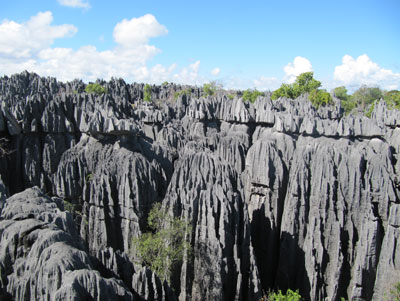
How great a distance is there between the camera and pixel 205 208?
16.3m

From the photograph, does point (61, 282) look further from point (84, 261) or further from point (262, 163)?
point (262, 163)

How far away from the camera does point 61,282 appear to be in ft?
30.2

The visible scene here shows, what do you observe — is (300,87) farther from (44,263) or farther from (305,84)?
(44,263)

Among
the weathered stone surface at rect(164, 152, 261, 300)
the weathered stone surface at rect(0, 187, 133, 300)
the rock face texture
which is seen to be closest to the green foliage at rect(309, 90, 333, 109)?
the rock face texture

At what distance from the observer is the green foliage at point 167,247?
16.6 meters

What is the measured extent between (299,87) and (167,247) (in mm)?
60342

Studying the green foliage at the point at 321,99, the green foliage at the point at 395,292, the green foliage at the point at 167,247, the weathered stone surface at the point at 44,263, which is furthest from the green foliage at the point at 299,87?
the weathered stone surface at the point at 44,263

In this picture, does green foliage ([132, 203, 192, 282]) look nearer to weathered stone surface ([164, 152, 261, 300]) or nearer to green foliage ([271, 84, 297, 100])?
weathered stone surface ([164, 152, 261, 300])

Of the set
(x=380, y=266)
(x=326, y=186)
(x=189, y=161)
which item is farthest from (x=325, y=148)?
(x=189, y=161)

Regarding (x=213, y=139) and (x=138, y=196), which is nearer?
(x=138, y=196)

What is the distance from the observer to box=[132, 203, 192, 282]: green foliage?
655 inches

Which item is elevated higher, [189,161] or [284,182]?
[189,161]

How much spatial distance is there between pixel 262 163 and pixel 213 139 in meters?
10.7

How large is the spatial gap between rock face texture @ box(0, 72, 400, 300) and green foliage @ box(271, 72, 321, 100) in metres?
41.3
